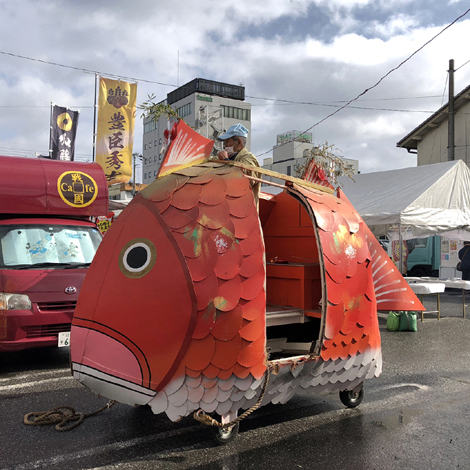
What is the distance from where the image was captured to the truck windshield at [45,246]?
6.07 metres

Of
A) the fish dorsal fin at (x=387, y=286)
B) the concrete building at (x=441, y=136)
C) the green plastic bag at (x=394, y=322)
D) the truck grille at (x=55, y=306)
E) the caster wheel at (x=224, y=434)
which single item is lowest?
the caster wheel at (x=224, y=434)

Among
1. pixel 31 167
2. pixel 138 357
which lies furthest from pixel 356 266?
pixel 31 167

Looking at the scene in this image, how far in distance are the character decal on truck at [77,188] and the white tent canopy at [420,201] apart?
22.6 ft

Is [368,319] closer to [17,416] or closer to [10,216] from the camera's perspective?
[17,416]

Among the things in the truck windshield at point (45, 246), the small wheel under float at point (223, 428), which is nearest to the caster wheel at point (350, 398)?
the small wheel under float at point (223, 428)

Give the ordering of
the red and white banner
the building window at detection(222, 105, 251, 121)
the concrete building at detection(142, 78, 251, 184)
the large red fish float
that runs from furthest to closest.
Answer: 1. the building window at detection(222, 105, 251, 121)
2. the concrete building at detection(142, 78, 251, 184)
3. the red and white banner
4. the large red fish float

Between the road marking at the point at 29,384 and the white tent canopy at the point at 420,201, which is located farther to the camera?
the white tent canopy at the point at 420,201

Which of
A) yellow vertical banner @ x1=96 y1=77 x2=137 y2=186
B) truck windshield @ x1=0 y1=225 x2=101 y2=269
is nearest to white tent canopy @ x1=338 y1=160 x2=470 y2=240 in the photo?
truck windshield @ x1=0 y1=225 x2=101 y2=269

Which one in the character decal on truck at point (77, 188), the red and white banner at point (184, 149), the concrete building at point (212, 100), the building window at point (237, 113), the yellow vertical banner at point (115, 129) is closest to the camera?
the red and white banner at point (184, 149)

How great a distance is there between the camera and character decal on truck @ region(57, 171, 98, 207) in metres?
6.79

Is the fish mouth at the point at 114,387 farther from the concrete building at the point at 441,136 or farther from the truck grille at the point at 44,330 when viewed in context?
the concrete building at the point at 441,136

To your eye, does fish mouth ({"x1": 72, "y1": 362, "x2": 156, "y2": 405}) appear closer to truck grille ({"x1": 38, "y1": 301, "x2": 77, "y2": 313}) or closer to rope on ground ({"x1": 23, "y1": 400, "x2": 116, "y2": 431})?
rope on ground ({"x1": 23, "y1": 400, "x2": 116, "y2": 431})

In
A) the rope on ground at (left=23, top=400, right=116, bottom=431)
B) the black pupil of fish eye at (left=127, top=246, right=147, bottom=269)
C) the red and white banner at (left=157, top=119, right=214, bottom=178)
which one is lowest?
the rope on ground at (left=23, top=400, right=116, bottom=431)

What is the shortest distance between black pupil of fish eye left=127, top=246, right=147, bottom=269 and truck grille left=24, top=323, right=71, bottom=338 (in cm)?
284
